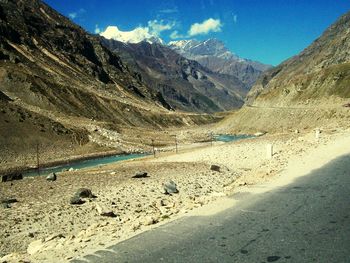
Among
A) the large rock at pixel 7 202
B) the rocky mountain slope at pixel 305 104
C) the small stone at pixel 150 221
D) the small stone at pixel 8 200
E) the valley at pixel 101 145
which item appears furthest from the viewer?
the rocky mountain slope at pixel 305 104

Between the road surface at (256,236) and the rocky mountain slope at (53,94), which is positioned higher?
the rocky mountain slope at (53,94)

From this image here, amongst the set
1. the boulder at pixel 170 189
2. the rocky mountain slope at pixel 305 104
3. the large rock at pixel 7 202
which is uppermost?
the rocky mountain slope at pixel 305 104

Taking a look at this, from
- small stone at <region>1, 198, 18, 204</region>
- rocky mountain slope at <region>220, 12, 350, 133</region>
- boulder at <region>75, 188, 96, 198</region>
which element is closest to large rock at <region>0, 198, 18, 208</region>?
small stone at <region>1, 198, 18, 204</region>

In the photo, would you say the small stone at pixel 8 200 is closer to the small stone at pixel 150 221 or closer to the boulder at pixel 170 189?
the boulder at pixel 170 189

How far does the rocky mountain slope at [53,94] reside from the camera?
66812 mm

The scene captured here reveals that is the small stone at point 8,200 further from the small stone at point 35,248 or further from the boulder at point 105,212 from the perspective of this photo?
the small stone at point 35,248

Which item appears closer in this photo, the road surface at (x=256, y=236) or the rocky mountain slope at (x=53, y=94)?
the road surface at (x=256, y=236)

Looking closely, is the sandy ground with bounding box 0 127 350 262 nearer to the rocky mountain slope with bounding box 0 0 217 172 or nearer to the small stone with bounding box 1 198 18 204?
the small stone with bounding box 1 198 18 204

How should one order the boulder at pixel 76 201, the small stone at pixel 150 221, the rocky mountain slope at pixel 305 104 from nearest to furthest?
1. the small stone at pixel 150 221
2. the boulder at pixel 76 201
3. the rocky mountain slope at pixel 305 104

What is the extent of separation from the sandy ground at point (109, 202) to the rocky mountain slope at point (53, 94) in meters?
29.7

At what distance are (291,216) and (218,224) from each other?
2645mm

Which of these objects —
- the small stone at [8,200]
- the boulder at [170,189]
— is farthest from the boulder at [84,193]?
the boulder at [170,189]

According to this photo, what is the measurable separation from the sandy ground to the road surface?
39.9 inches

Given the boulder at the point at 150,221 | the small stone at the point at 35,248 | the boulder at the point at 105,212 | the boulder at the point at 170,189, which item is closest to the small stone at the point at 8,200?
the boulder at the point at 105,212
